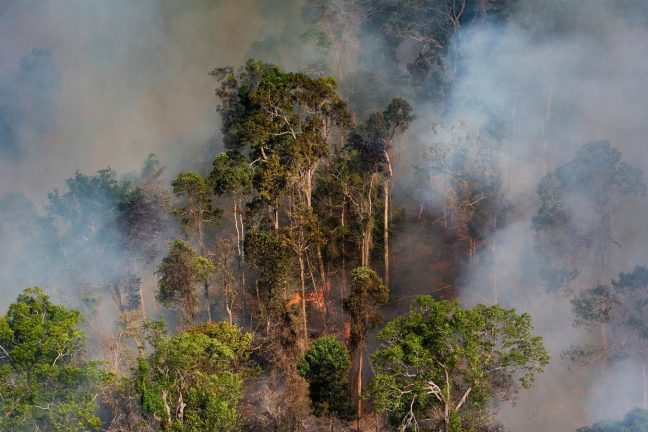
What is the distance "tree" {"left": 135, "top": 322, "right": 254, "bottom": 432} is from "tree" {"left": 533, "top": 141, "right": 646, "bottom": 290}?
1889cm

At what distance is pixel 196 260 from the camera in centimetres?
3148

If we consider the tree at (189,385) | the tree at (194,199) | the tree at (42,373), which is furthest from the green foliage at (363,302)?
the tree at (42,373)

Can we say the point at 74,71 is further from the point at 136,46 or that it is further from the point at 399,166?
the point at 399,166

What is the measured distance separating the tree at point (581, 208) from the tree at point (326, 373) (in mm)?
14437

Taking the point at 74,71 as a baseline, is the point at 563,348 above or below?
below

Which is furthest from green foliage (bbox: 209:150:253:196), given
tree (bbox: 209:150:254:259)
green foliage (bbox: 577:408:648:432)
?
green foliage (bbox: 577:408:648:432)

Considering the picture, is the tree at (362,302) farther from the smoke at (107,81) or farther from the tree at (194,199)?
the smoke at (107,81)

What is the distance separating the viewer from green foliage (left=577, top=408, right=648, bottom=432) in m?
24.8

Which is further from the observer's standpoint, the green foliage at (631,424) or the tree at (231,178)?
the tree at (231,178)

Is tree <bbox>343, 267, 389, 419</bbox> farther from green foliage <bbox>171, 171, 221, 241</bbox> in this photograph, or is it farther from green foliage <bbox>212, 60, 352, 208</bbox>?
green foliage <bbox>171, 171, 221, 241</bbox>

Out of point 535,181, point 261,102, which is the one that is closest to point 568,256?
point 535,181

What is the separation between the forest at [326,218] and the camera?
2403 centimetres

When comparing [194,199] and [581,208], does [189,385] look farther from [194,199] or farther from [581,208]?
[581,208]

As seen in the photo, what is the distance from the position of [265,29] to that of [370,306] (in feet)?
135
